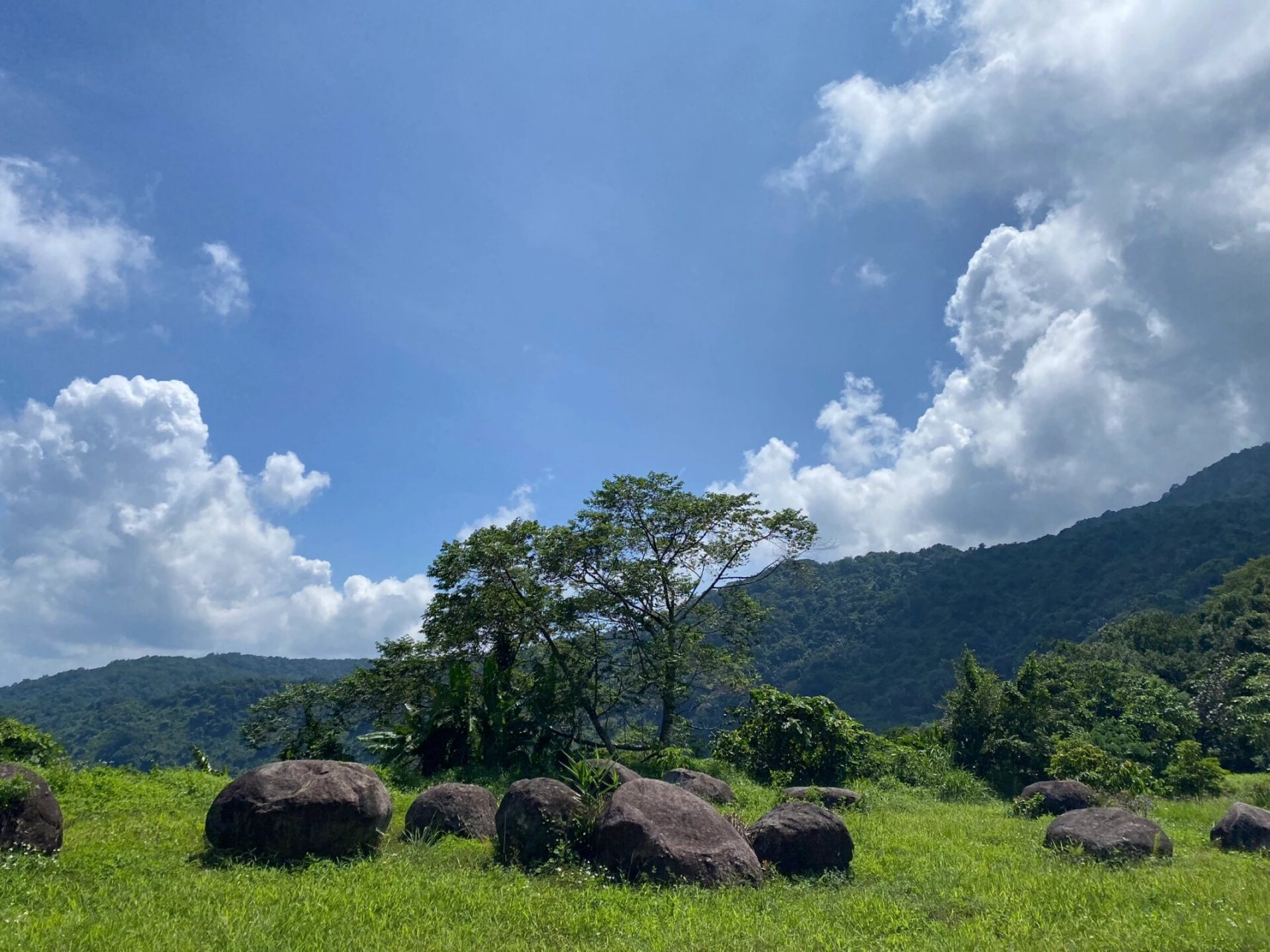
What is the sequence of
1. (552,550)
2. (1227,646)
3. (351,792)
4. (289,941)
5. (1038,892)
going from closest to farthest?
(289,941), (1038,892), (351,792), (552,550), (1227,646)

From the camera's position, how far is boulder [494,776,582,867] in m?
10.9

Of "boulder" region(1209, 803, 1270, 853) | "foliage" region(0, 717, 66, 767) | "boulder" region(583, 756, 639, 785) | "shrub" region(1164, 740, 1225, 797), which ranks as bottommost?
"shrub" region(1164, 740, 1225, 797)

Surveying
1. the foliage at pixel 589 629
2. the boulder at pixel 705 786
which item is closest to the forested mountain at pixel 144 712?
the foliage at pixel 589 629

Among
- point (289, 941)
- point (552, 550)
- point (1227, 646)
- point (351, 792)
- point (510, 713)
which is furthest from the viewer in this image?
point (1227, 646)

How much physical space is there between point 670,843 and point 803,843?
2.20 m

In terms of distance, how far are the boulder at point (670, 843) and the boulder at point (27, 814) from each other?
717 centimetres

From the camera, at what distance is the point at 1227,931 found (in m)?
7.38

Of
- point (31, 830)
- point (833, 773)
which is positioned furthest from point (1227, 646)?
point (31, 830)

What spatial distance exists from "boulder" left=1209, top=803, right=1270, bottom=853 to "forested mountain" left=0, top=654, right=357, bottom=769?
65555 mm

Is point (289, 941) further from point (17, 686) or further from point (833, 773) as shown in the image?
point (17, 686)

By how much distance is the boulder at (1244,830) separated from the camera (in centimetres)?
1249

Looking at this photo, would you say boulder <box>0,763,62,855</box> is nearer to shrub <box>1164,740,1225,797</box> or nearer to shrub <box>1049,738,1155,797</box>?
Answer: shrub <box>1049,738,1155,797</box>

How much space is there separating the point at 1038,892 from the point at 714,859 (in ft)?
13.3

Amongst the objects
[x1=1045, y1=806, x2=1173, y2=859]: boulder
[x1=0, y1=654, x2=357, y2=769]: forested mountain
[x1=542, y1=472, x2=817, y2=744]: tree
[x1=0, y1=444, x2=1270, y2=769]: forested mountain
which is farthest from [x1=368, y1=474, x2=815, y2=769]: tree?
[x1=0, y1=444, x2=1270, y2=769]: forested mountain
